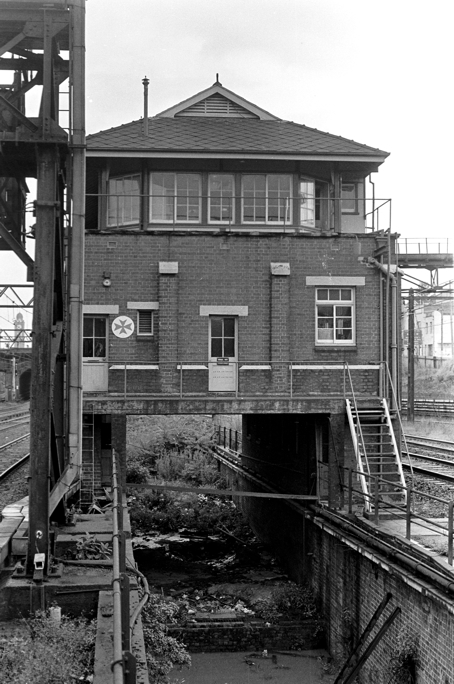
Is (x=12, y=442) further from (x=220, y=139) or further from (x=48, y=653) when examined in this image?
(x=48, y=653)

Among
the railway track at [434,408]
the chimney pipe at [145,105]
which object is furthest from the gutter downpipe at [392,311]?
the railway track at [434,408]

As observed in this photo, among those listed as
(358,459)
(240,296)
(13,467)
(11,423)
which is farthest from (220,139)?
(11,423)

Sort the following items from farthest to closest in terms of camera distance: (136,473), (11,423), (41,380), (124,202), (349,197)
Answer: (11,423), (136,473), (349,197), (124,202), (41,380)

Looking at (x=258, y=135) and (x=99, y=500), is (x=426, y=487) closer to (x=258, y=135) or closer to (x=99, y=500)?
(x=99, y=500)

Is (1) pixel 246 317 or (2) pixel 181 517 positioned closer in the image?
(1) pixel 246 317

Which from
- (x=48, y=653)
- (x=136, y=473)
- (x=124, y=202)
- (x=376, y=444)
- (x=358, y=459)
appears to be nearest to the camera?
(x=48, y=653)

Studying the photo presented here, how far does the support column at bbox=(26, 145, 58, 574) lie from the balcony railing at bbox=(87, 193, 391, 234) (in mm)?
11192

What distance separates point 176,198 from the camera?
66.5ft

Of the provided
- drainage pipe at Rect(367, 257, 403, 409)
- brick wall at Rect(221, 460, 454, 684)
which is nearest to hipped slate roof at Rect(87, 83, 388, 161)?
drainage pipe at Rect(367, 257, 403, 409)

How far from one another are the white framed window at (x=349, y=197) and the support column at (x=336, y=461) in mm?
6635

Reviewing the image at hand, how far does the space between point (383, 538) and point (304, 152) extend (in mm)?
10524

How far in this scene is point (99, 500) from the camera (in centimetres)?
1552

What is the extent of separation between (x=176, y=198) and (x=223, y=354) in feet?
14.5

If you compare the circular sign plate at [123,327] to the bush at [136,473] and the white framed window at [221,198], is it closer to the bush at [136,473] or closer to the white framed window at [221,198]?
the white framed window at [221,198]
